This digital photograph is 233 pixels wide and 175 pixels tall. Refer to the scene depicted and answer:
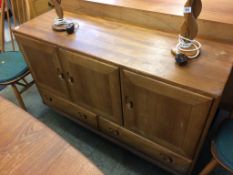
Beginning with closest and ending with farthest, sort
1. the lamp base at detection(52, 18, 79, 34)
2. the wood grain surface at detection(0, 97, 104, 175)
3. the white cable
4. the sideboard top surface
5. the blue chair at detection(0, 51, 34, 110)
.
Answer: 1. the wood grain surface at detection(0, 97, 104, 175)
2. the sideboard top surface
3. the white cable
4. the lamp base at detection(52, 18, 79, 34)
5. the blue chair at detection(0, 51, 34, 110)

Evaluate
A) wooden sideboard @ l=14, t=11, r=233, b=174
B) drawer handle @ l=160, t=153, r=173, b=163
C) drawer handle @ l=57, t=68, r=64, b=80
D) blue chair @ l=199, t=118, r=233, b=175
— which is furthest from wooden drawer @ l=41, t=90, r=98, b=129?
blue chair @ l=199, t=118, r=233, b=175

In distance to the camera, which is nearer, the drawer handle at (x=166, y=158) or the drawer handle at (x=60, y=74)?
the drawer handle at (x=166, y=158)

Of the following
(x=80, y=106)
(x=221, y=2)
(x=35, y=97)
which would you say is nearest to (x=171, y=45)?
(x=221, y=2)

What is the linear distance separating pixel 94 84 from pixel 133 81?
0.28 meters

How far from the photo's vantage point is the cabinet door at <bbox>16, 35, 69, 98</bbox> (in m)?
1.18

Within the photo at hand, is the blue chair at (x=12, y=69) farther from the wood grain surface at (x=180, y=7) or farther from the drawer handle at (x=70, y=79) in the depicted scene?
the wood grain surface at (x=180, y=7)

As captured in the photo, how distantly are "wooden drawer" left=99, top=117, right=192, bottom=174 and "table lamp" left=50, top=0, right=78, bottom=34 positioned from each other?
1.85 feet

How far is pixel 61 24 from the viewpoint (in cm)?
121

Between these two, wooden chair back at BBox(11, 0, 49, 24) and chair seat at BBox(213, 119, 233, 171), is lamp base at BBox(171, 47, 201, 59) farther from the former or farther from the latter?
wooden chair back at BBox(11, 0, 49, 24)

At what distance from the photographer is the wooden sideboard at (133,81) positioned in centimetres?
82

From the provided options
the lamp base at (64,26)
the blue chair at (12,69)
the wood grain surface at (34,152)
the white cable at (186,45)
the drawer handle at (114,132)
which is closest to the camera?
the wood grain surface at (34,152)

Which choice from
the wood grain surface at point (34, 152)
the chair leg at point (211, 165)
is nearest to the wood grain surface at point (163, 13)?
the chair leg at point (211, 165)

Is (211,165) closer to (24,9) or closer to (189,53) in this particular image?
(189,53)

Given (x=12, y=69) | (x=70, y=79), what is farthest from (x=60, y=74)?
(x=12, y=69)
